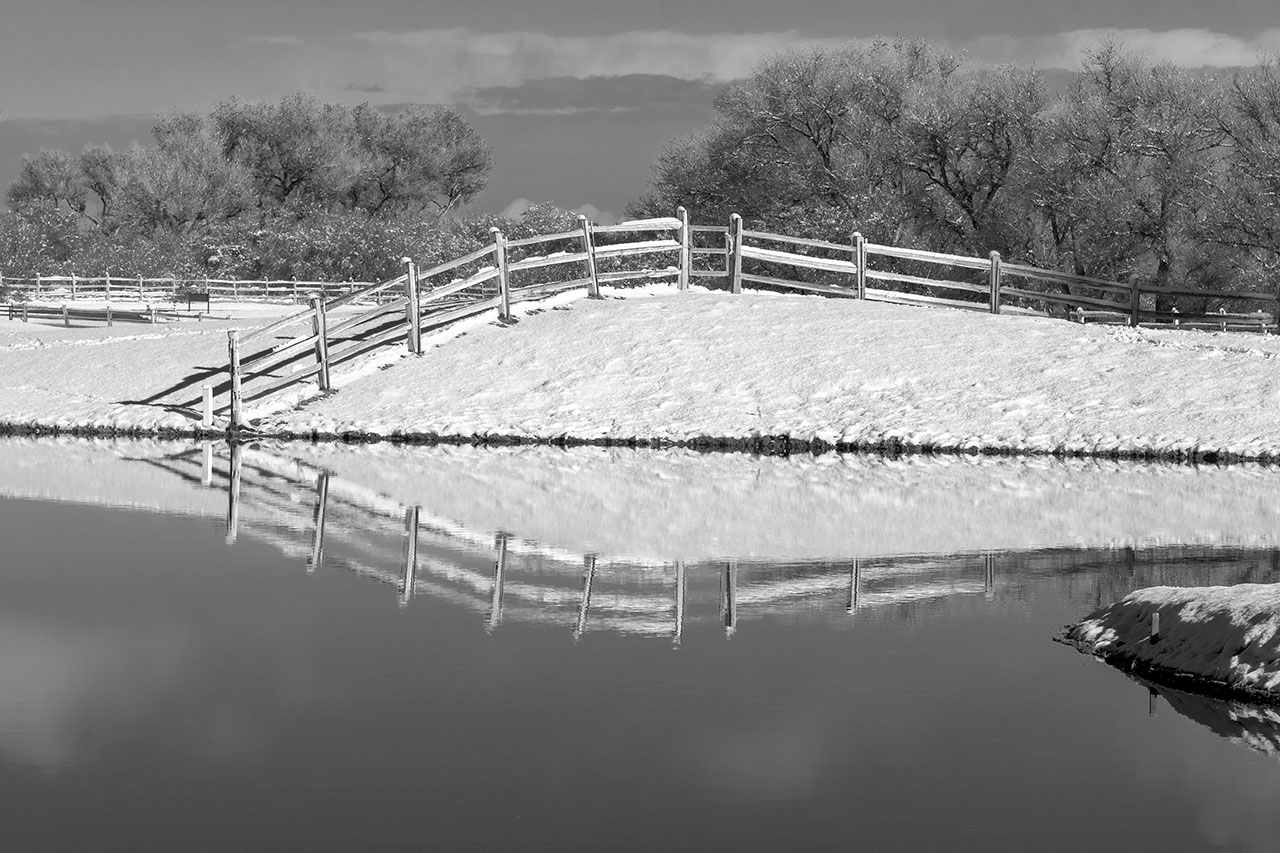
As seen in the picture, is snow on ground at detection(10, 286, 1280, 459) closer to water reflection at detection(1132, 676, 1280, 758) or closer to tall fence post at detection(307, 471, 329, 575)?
tall fence post at detection(307, 471, 329, 575)

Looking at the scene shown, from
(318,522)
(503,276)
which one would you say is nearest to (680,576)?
(318,522)

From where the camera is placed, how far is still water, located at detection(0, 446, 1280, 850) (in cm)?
815

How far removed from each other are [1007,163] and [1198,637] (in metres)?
45.1

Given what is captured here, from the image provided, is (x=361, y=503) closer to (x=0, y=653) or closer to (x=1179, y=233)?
(x=0, y=653)

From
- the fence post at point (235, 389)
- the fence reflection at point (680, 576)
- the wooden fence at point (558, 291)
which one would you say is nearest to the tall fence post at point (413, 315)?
the wooden fence at point (558, 291)

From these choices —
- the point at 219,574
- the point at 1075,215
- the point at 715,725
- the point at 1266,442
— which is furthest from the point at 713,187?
the point at 715,725

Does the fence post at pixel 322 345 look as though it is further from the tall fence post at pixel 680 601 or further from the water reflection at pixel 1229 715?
the water reflection at pixel 1229 715

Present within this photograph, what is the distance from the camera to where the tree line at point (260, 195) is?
3162 inches

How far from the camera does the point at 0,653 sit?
1165 cm

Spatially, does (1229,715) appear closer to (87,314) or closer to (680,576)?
(680,576)

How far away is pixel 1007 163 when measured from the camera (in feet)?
179

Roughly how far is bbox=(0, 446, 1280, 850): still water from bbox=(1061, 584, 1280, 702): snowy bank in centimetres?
28

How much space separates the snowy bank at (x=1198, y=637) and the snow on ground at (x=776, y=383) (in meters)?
13.7

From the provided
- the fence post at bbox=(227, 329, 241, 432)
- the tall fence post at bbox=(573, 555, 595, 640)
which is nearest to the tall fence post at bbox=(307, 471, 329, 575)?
the tall fence post at bbox=(573, 555, 595, 640)
